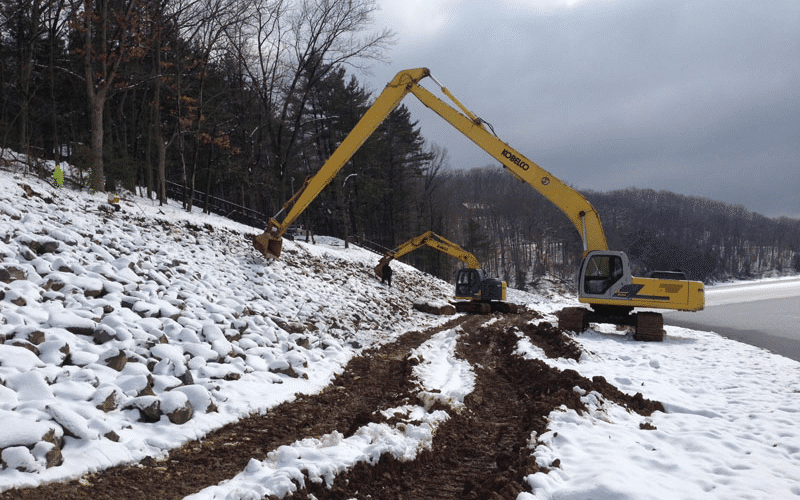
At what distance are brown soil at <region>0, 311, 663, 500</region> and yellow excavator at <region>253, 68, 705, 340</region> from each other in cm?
552

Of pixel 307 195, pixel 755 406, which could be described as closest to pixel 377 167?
pixel 307 195

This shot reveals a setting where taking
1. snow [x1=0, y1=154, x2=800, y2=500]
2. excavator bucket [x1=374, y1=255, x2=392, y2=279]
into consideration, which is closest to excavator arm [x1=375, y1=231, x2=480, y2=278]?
excavator bucket [x1=374, y1=255, x2=392, y2=279]

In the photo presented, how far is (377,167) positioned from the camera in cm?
4012

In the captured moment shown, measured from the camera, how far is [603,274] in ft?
42.8

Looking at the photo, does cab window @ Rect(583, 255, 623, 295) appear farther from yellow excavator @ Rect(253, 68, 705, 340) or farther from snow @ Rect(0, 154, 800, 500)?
snow @ Rect(0, 154, 800, 500)

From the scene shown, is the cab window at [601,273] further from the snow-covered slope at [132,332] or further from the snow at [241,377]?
the snow-covered slope at [132,332]

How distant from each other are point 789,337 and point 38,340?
59.0 ft

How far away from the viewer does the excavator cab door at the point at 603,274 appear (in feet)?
41.8

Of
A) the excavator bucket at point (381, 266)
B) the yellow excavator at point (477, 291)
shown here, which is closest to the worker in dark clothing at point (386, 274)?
the yellow excavator at point (477, 291)

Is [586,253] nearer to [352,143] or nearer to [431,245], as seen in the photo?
[352,143]

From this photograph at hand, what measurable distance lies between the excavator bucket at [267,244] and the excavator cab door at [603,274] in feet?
33.1

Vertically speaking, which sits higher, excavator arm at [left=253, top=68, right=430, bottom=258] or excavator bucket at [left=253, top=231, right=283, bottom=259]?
excavator arm at [left=253, top=68, right=430, bottom=258]

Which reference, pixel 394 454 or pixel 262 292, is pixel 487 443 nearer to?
pixel 394 454

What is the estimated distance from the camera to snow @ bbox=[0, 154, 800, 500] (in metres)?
3.91
